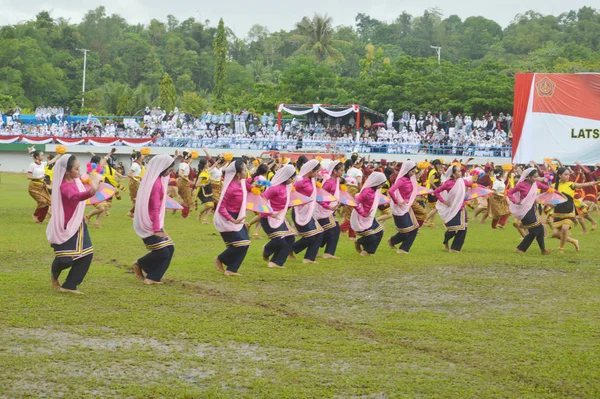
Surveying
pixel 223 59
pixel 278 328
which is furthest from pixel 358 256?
pixel 223 59

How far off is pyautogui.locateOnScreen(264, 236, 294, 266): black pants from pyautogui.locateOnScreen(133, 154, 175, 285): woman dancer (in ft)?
7.73

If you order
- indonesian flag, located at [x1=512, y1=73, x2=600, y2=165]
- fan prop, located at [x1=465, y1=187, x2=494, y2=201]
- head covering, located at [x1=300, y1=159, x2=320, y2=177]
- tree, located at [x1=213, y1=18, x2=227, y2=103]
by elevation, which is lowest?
fan prop, located at [x1=465, y1=187, x2=494, y2=201]

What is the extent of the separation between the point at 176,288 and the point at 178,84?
62955 millimetres

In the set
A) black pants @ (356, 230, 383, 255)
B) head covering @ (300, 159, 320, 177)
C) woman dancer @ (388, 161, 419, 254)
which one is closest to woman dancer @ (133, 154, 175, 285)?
head covering @ (300, 159, 320, 177)

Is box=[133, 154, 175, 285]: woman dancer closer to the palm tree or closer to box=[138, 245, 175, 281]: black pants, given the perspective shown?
box=[138, 245, 175, 281]: black pants

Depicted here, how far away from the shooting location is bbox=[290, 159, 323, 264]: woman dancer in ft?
43.6

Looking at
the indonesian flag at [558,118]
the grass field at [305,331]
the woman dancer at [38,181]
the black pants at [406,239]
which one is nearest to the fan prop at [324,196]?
the grass field at [305,331]

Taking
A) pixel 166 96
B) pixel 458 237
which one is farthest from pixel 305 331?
pixel 166 96

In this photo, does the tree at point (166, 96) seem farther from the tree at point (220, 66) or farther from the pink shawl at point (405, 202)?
the pink shawl at point (405, 202)

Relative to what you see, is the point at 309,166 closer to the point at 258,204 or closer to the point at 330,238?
the point at 330,238

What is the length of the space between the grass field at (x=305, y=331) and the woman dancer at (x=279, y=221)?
32cm

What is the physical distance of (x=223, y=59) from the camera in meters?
59.9

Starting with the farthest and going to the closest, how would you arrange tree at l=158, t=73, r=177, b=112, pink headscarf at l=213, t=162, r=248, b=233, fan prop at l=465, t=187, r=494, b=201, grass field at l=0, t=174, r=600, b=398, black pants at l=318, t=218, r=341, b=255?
1. tree at l=158, t=73, r=177, b=112
2. fan prop at l=465, t=187, r=494, b=201
3. black pants at l=318, t=218, r=341, b=255
4. pink headscarf at l=213, t=162, r=248, b=233
5. grass field at l=0, t=174, r=600, b=398

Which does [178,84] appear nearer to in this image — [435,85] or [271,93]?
[271,93]
